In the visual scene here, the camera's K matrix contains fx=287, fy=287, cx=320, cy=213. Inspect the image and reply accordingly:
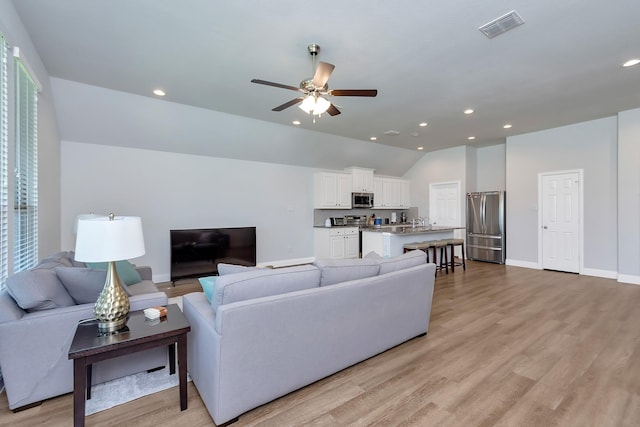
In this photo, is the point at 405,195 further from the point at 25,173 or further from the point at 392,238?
the point at 25,173

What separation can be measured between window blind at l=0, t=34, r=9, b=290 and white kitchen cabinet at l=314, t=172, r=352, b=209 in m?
5.37

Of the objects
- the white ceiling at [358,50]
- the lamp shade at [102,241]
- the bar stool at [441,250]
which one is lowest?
the bar stool at [441,250]

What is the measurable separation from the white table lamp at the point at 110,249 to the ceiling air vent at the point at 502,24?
3285mm

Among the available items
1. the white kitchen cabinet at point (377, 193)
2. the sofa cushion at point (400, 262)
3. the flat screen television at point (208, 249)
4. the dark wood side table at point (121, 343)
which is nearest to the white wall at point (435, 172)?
the white kitchen cabinet at point (377, 193)

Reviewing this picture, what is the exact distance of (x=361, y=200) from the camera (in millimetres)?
7629

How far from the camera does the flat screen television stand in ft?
16.8

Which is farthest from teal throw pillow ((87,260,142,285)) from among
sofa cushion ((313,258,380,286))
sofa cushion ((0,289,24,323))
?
sofa cushion ((313,258,380,286))

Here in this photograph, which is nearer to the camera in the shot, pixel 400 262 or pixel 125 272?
pixel 400 262

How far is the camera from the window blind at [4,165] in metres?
2.15

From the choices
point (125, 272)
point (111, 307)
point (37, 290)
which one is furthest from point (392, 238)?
point (37, 290)

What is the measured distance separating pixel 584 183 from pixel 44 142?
873 centimetres

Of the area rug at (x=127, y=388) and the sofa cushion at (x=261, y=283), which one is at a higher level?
the sofa cushion at (x=261, y=283)

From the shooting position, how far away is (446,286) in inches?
A: 191

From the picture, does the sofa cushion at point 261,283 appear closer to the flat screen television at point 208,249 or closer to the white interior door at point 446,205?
the flat screen television at point 208,249
